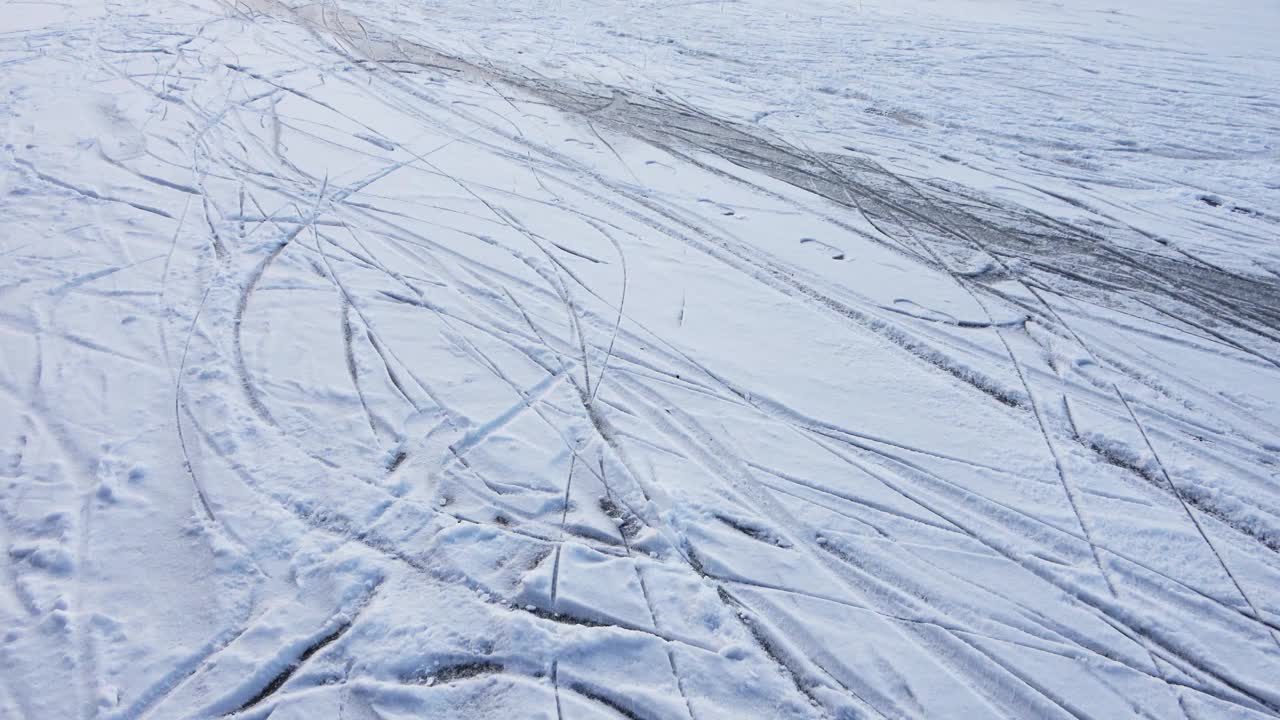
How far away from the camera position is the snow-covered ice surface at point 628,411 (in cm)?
231

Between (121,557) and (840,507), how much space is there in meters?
2.98

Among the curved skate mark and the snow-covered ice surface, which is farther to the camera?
the curved skate mark

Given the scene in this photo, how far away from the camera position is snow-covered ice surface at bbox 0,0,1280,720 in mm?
2307

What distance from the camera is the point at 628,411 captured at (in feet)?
11.0

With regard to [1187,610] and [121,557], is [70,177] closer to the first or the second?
[121,557]

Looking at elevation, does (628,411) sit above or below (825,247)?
below

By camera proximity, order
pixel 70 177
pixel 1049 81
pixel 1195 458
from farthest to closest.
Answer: pixel 1049 81 → pixel 70 177 → pixel 1195 458

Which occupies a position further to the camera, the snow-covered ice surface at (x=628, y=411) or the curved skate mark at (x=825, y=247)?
the curved skate mark at (x=825, y=247)

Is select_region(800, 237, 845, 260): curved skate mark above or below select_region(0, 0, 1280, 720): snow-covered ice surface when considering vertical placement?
above

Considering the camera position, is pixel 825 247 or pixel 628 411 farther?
pixel 825 247

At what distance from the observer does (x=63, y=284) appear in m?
3.99

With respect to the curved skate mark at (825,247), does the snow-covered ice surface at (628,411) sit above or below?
below

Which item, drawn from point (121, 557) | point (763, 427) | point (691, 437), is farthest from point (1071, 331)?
point (121, 557)

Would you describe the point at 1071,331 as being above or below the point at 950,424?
above
